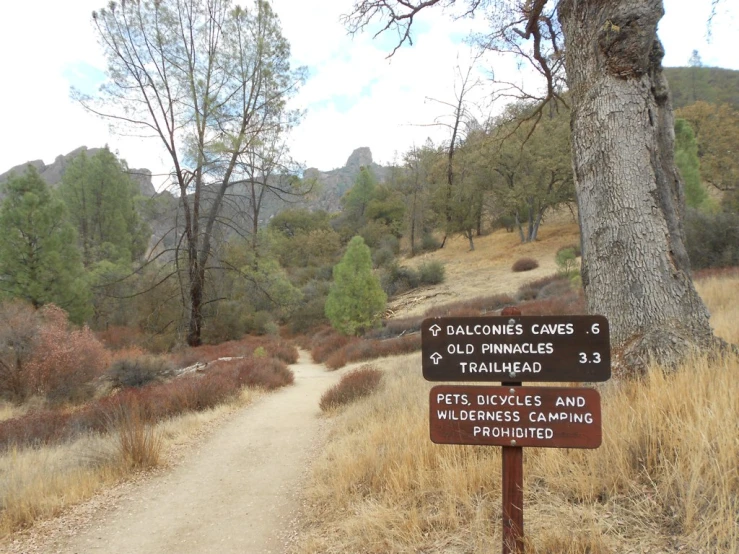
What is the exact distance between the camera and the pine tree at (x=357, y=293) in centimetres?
2170

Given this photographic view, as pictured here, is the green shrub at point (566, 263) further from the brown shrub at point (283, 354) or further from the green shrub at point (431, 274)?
the brown shrub at point (283, 354)

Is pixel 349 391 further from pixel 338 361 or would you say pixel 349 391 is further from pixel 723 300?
pixel 723 300

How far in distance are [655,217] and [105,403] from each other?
374 inches

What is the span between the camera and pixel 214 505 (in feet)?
16.4

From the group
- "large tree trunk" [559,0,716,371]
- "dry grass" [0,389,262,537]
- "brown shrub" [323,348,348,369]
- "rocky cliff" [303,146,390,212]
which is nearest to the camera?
"large tree trunk" [559,0,716,371]

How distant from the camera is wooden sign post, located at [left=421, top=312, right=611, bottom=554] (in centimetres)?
249

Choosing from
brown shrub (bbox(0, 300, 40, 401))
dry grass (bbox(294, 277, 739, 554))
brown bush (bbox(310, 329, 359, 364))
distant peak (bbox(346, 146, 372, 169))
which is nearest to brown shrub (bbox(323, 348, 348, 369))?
brown bush (bbox(310, 329, 359, 364))

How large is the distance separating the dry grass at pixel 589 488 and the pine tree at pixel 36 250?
1915 centimetres

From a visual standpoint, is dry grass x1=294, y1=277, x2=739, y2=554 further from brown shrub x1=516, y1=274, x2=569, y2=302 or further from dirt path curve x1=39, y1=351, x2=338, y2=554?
brown shrub x1=516, y1=274, x2=569, y2=302

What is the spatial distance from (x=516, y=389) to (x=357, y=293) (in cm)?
1928

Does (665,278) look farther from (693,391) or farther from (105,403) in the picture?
(105,403)

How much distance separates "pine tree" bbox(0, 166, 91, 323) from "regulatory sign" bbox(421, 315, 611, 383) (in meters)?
20.8

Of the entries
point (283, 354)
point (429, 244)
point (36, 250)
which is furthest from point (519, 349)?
point (429, 244)

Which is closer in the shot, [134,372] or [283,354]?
[134,372]
